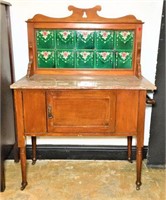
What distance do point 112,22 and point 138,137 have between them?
3.02 feet

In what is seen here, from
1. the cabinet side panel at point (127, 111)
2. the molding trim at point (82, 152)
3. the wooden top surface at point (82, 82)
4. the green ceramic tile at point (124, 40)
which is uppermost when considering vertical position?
the green ceramic tile at point (124, 40)

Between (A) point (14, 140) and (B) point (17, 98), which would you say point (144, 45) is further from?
(A) point (14, 140)

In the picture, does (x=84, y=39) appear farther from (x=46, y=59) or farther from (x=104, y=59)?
(x=46, y=59)

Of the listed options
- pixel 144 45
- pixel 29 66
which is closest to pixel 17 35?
pixel 29 66

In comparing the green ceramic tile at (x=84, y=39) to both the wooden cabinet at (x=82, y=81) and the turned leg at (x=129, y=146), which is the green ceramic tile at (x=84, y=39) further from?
the turned leg at (x=129, y=146)

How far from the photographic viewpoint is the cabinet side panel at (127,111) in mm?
1687

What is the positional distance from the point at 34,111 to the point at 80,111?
1.05 ft

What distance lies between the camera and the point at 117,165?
2.26m

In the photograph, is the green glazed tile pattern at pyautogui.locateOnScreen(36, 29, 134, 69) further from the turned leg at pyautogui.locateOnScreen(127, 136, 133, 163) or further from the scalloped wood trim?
the turned leg at pyautogui.locateOnScreen(127, 136, 133, 163)

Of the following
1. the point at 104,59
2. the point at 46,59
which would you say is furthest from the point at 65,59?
the point at 104,59

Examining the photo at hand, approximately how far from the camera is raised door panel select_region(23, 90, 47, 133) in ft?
5.56

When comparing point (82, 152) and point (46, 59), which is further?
point (82, 152)

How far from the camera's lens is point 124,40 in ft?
6.70

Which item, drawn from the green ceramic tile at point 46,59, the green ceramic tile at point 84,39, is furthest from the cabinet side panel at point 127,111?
the green ceramic tile at point 46,59
